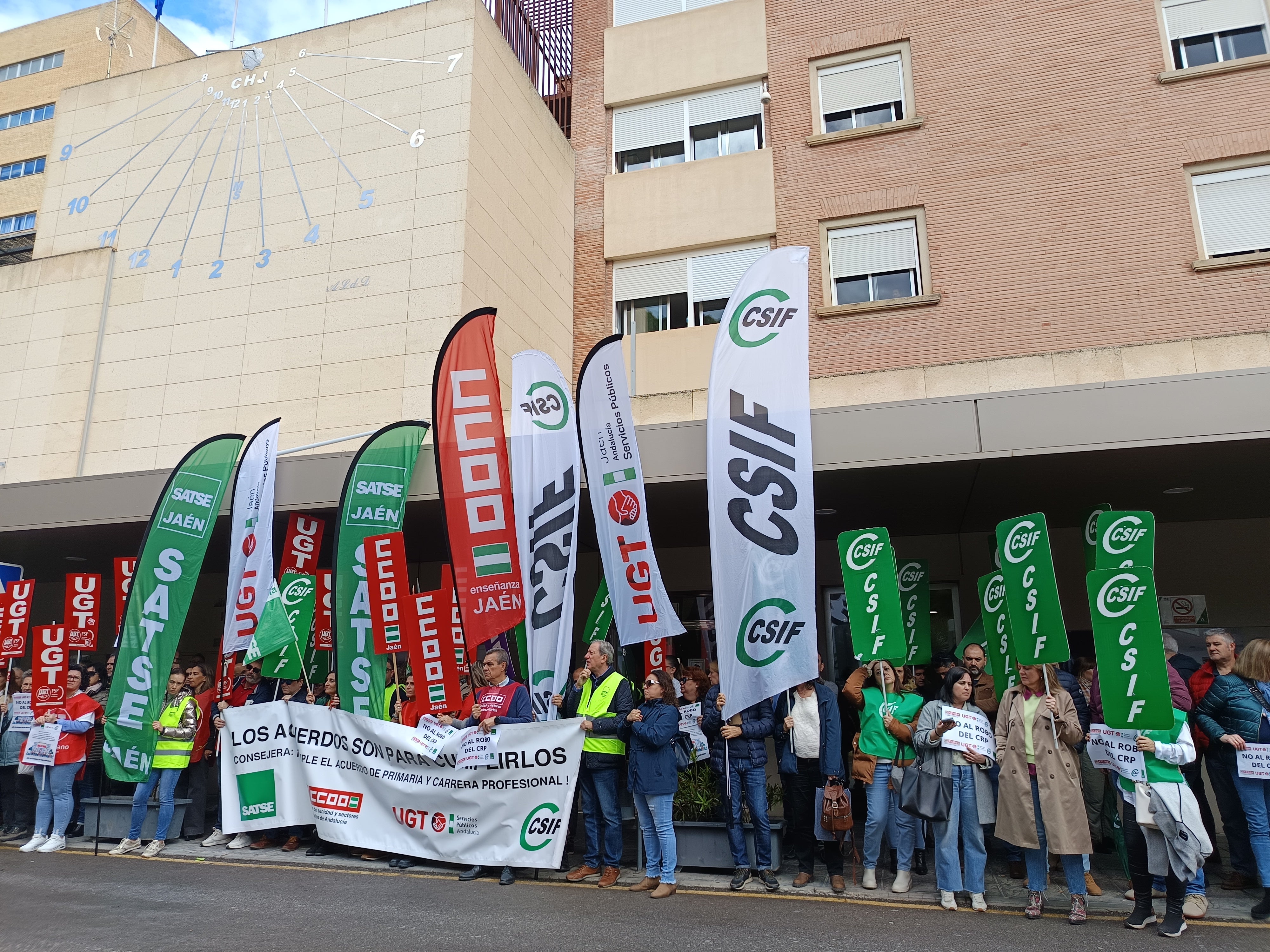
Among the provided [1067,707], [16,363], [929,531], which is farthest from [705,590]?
[16,363]

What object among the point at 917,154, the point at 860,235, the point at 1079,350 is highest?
the point at 917,154

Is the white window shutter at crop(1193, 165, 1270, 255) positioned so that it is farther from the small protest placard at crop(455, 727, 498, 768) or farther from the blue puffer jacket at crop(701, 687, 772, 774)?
the small protest placard at crop(455, 727, 498, 768)

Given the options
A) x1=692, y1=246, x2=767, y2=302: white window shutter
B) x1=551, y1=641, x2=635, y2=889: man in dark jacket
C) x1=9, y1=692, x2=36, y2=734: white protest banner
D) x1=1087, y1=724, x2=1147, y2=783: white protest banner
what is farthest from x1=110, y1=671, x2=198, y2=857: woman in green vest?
x1=692, y1=246, x2=767, y2=302: white window shutter

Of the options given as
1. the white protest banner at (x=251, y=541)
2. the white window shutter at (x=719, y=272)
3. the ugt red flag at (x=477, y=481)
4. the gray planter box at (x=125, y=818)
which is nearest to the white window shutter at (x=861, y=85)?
the white window shutter at (x=719, y=272)

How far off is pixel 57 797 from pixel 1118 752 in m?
10.5

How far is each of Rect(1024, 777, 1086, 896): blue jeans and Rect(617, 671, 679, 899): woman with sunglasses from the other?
2736 mm

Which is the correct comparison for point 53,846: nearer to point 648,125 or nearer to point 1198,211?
point 648,125

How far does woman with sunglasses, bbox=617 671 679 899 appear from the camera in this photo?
752 centimetres

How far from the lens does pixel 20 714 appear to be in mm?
10414

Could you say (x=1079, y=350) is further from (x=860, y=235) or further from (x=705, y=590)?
(x=705, y=590)

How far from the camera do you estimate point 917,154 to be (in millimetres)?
14539

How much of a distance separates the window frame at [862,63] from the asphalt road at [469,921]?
12134 millimetres

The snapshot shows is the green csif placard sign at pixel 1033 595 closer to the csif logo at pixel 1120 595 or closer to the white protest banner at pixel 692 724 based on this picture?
the csif logo at pixel 1120 595

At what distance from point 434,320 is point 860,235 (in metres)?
7.00
